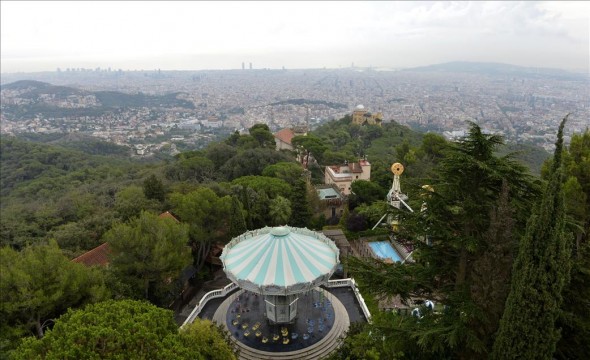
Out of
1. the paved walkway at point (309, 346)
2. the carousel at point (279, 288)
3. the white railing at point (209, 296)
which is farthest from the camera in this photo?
the white railing at point (209, 296)

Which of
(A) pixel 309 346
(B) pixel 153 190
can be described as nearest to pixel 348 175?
(B) pixel 153 190

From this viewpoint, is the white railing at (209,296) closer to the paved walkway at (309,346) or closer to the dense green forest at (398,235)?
the paved walkway at (309,346)

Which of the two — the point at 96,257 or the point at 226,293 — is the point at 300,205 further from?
the point at 96,257

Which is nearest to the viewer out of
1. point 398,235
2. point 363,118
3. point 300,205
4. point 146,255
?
point 398,235

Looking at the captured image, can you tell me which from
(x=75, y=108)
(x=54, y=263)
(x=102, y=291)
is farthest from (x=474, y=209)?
(x=75, y=108)

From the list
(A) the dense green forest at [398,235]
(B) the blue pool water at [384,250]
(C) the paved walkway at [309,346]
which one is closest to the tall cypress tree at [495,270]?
(A) the dense green forest at [398,235]

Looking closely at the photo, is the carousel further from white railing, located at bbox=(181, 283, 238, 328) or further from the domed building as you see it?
the domed building

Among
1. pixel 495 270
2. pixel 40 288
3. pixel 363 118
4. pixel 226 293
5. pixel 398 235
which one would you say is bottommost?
pixel 226 293
